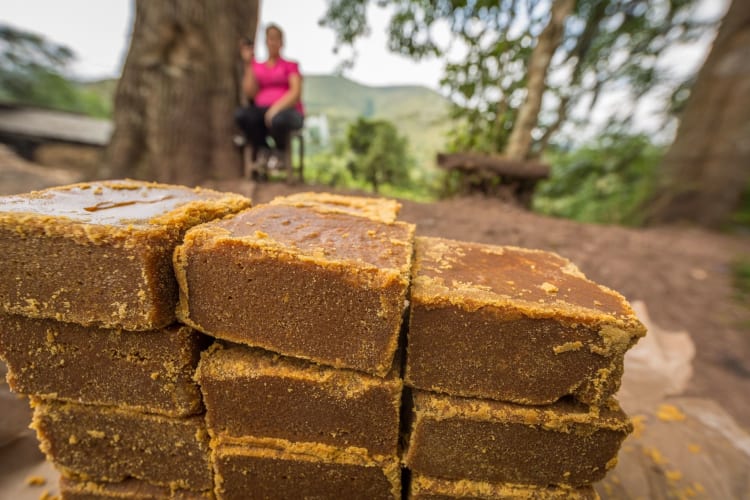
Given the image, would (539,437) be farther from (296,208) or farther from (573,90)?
(573,90)

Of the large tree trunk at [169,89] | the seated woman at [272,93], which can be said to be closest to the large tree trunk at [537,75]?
the seated woman at [272,93]

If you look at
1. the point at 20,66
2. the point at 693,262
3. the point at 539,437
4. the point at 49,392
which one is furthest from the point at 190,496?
the point at 20,66

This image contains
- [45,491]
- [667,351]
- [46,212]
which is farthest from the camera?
[667,351]

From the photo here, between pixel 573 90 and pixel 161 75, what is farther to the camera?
pixel 573 90

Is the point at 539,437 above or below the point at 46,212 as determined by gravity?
below

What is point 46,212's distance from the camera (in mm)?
1050

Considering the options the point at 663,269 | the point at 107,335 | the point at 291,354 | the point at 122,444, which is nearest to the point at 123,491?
the point at 122,444

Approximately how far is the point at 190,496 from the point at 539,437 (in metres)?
1.41

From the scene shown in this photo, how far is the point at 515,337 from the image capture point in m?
1.06

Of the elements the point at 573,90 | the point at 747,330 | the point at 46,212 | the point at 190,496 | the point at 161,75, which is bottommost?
the point at 190,496

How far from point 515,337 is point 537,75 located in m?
5.61

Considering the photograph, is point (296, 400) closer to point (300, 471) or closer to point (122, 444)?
point (300, 471)

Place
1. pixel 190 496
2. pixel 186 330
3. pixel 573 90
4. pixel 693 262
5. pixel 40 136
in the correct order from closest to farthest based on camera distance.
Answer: pixel 186 330, pixel 190 496, pixel 693 262, pixel 573 90, pixel 40 136

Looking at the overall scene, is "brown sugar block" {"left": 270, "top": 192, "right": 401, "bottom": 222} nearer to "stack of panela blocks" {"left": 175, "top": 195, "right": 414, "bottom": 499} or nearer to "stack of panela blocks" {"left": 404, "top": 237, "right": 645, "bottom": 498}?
"stack of panela blocks" {"left": 175, "top": 195, "right": 414, "bottom": 499}
